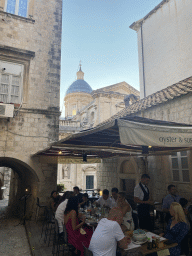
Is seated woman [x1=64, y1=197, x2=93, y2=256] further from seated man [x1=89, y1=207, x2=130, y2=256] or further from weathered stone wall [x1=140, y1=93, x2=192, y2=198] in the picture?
weathered stone wall [x1=140, y1=93, x2=192, y2=198]

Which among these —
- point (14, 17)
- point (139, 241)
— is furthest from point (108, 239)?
point (14, 17)

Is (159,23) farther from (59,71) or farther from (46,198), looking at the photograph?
(46,198)

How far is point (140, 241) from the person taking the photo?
3.35m

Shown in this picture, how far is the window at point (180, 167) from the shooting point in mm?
7726

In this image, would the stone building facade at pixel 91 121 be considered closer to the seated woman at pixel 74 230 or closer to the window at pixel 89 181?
the window at pixel 89 181

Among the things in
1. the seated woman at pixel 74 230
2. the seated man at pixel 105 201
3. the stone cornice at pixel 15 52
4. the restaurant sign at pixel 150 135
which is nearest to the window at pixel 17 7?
the stone cornice at pixel 15 52

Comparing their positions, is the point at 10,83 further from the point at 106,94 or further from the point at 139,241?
the point at 106,94

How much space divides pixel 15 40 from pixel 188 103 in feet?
27.0

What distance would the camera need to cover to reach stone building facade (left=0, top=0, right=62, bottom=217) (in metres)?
8.60

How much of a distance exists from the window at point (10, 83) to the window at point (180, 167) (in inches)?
288

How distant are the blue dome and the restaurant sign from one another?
134ft

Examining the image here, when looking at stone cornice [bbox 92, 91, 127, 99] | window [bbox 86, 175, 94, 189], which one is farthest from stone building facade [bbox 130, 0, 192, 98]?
window [bbox 86, 175, 94, 189]

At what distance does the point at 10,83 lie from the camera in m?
9.11

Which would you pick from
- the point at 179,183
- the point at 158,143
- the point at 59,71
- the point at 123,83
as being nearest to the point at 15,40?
the point at 59,71
